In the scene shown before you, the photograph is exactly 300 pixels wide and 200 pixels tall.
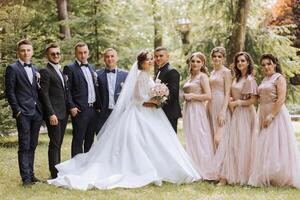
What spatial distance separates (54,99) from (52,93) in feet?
0.34

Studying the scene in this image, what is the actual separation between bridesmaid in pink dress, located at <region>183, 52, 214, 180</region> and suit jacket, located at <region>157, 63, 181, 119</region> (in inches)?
7.4

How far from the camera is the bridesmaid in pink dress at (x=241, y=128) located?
7699 mm

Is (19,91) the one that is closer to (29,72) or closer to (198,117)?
(29,72)

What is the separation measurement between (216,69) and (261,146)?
5.17 ft

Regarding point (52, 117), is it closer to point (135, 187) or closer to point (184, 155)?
point (135, 187)

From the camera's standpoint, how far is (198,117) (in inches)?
330

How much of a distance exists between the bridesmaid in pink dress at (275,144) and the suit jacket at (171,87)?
157 centimetres

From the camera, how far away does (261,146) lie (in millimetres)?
7566

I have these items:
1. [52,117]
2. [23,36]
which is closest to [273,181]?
[52,117]

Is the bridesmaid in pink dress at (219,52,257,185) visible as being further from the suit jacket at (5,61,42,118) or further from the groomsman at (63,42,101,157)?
the suit jacket at (5,61,42,118)

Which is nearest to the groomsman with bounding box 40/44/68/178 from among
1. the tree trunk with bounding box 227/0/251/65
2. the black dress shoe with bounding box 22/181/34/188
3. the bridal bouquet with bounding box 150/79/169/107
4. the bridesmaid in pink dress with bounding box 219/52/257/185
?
the black dress shoe with bounding box 22/181/34/188

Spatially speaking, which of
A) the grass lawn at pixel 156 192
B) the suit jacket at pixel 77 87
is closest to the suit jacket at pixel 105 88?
the suit jacket at pixel 77 87

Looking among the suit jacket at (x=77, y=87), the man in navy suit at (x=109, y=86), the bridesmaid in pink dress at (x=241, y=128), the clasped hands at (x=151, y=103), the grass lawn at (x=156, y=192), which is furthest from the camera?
the man in navy suit at (x=109, y=86)

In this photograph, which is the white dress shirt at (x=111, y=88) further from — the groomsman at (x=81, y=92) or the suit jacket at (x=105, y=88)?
→ the groomsman at (x=81, y=92)
